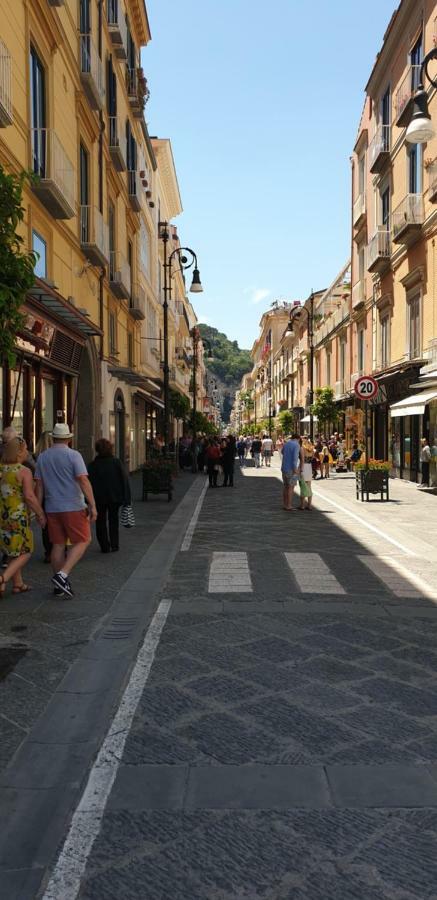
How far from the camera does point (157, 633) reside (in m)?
5.79

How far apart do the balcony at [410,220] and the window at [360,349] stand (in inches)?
366

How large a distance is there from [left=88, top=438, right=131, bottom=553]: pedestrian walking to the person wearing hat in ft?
7.78

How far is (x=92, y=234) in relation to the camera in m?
18.1

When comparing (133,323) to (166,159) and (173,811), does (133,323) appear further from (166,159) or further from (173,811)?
(173,811)

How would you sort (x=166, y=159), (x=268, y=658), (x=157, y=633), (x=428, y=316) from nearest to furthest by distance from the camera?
(x=268, y=658) → (x=157, y=633) → (x=428, y=316) → (x=166, y=159)

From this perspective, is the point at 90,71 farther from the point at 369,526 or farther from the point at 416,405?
the point at 369,526

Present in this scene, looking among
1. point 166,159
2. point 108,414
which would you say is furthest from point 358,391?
point 166,159

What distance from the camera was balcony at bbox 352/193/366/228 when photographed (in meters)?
30.8

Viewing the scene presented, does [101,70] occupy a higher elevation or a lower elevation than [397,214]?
higher

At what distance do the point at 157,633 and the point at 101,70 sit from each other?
1797cm

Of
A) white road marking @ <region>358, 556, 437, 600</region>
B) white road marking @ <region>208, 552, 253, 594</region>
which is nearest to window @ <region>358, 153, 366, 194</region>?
white road marking @ <region>358, 556, 437, 600</region>

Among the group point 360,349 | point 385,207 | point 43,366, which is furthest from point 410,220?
point 43,366

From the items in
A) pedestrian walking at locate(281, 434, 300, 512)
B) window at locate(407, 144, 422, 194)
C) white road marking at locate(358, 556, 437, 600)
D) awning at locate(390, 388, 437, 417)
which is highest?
window at locate(407, 144, 422, 194)

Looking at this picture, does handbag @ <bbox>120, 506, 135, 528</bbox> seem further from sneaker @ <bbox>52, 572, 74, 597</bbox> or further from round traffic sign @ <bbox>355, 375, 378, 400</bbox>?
round traffic sign @ <bbox>355, 375, 378, 400</bbox>
